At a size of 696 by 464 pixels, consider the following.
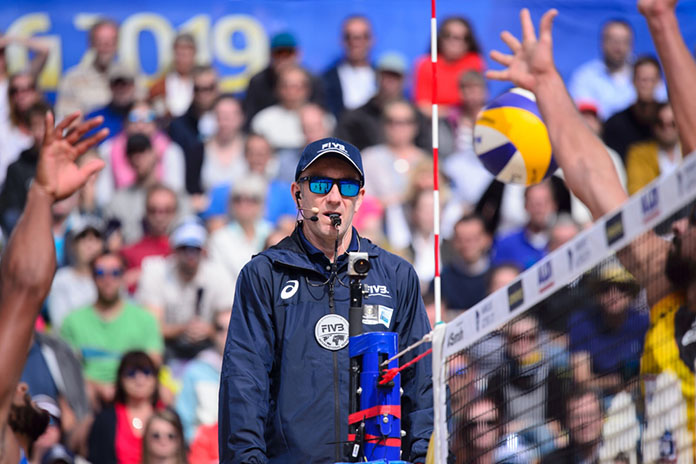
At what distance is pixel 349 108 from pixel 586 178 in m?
8.23

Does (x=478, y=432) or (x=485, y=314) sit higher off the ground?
(x=485, y=314)

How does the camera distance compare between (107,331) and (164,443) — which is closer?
(164,443)

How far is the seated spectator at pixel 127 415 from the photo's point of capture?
10.2m

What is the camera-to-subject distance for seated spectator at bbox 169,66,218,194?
1313 cm

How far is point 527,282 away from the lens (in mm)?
4668

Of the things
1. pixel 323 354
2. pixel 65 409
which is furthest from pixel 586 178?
pixel 65 409

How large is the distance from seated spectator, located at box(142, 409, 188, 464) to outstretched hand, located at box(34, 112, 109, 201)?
466cm

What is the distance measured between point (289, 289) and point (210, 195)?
760 centimetres

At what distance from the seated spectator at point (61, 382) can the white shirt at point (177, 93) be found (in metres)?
3.81

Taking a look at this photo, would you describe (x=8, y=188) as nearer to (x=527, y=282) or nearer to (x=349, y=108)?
(x=349, y=108)

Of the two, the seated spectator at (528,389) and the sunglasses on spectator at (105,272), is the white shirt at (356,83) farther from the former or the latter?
the seated spectator at (528,389)

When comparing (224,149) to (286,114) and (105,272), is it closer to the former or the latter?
(286,114)

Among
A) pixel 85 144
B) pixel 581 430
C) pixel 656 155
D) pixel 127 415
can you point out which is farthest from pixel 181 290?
pixel 581 430

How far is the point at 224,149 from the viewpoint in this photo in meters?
13.1
